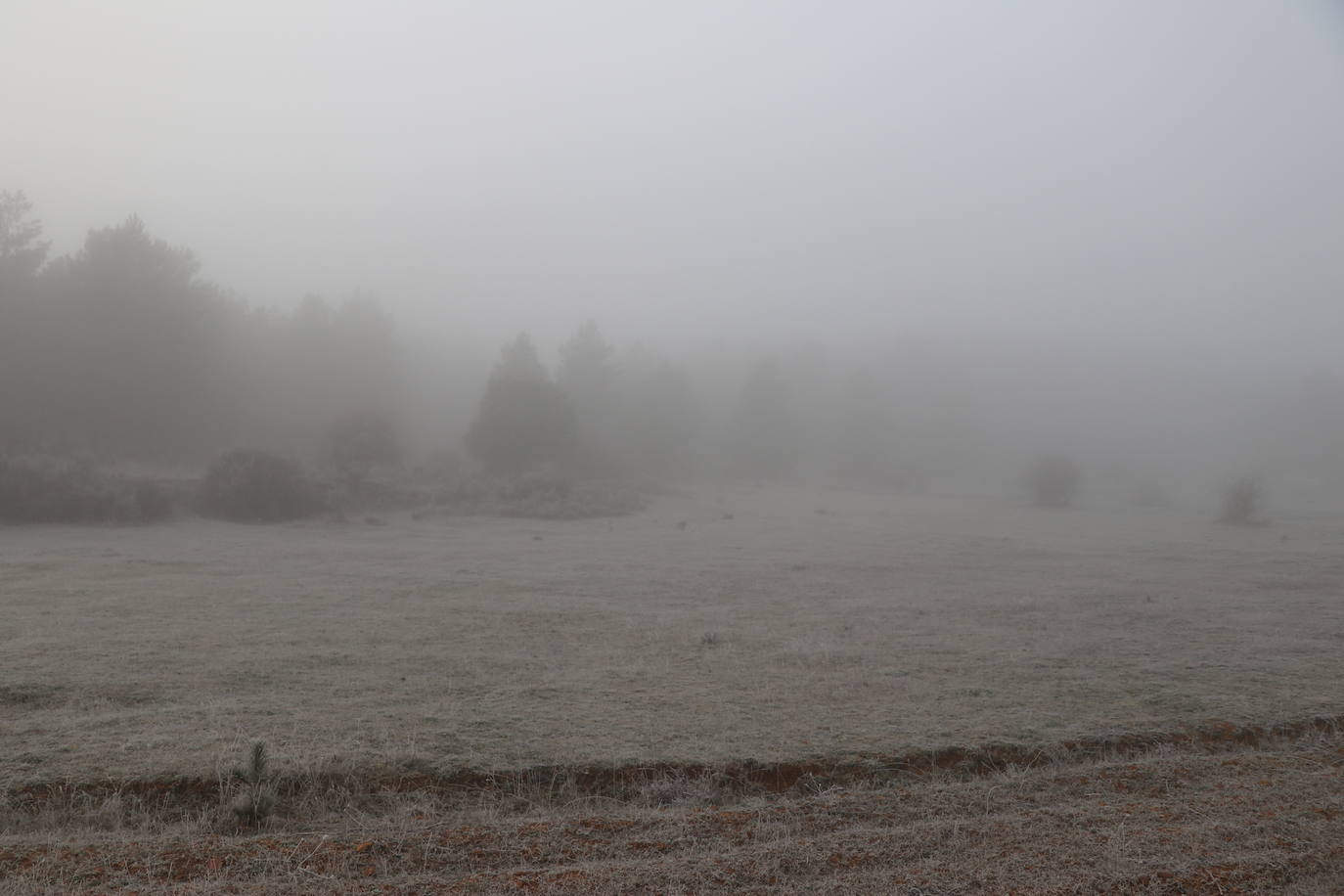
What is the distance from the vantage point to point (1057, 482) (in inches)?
1662

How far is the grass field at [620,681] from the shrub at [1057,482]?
23.2m

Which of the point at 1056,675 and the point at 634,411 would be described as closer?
the point at 1056,675

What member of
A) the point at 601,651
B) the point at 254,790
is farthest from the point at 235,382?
the point at 254,790

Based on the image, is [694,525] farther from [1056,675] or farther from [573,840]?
[573,840]

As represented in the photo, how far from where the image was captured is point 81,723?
662cm

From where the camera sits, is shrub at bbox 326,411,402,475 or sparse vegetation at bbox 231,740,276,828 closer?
sparse vegetation at bbox 231,740,276,828

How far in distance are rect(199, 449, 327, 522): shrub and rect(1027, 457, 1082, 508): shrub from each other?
34.1 metres

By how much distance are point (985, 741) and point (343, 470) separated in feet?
92.0

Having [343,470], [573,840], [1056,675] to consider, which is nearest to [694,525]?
[343,470]

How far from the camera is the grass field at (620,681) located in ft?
16.2

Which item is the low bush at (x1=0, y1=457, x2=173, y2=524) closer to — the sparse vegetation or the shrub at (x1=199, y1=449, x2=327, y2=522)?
the shrub at (x1=199, y1=449, x2=327, y2=522)

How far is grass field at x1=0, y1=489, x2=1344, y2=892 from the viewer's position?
493 cm

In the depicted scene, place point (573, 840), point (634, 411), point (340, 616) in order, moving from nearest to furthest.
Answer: point (573, 840) → point (340, 616) → point (634, 411)

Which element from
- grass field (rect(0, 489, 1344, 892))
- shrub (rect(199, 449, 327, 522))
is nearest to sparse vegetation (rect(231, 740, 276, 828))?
grass field (rect(0, 489, 1344, 892))
